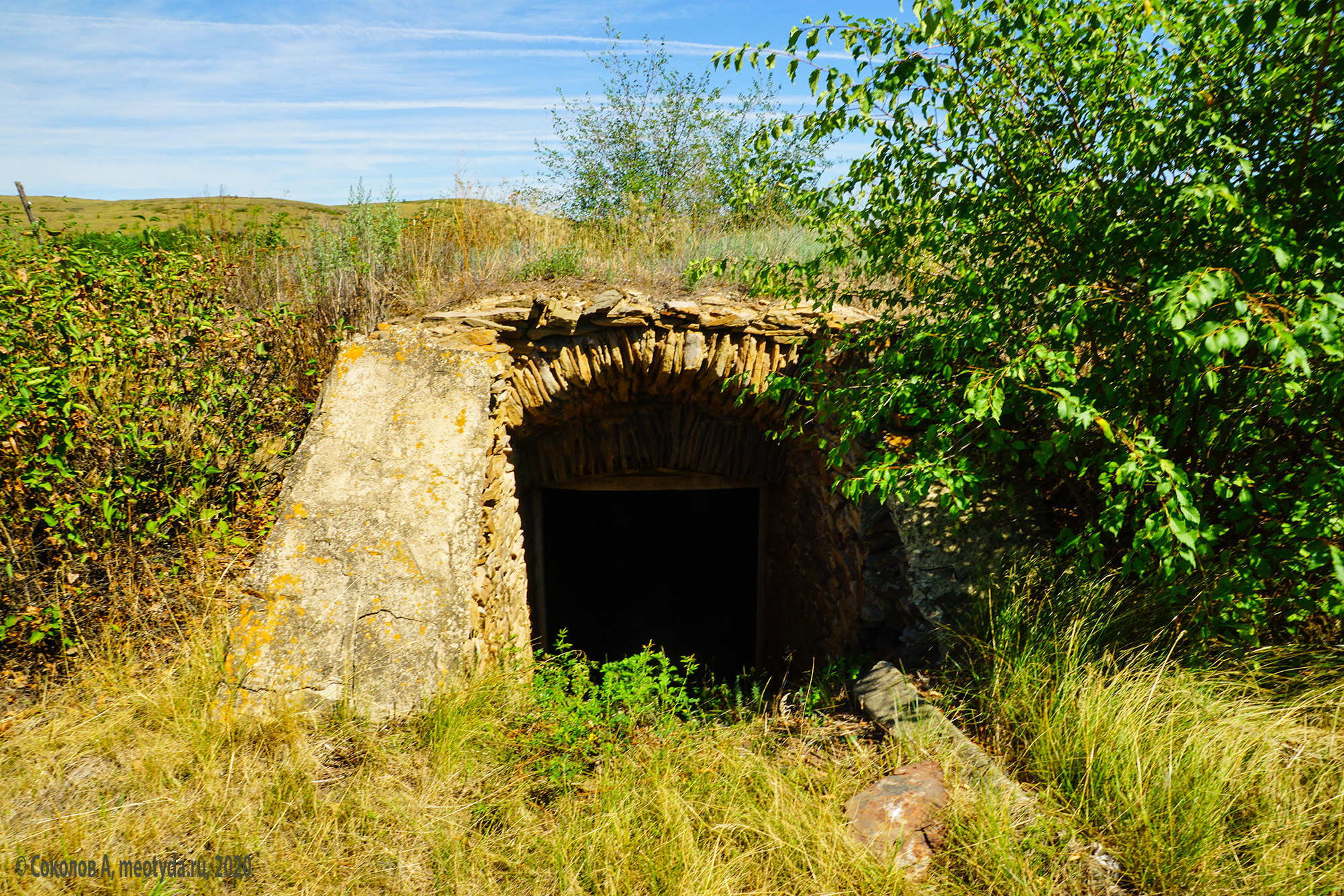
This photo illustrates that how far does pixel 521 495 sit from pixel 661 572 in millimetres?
3085

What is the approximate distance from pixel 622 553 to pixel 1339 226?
6.44 meters

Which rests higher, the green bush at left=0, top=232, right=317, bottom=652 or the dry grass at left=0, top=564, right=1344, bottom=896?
the green bush at left=0, top=232, right=317, bottom=652

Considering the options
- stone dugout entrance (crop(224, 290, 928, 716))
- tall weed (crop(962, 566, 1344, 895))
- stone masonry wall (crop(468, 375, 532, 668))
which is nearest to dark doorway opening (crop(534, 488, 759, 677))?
stone dugout entrance (crop(224, 290, 928, 716))

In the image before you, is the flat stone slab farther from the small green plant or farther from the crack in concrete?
the crack in concrete

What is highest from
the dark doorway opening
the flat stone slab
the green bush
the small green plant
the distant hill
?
the distant hill

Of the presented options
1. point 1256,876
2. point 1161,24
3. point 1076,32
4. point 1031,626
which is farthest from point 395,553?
point 1161,24

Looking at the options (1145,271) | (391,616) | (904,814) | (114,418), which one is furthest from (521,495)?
(1145,271)

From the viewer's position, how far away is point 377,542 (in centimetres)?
343

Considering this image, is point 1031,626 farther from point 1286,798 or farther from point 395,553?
point 395,553

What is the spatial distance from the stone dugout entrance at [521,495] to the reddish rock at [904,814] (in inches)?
45.5

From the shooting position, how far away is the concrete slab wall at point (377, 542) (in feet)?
9.95

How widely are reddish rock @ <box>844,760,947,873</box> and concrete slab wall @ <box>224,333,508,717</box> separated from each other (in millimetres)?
1826

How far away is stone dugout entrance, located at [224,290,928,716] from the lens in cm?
320

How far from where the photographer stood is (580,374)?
179 inches
